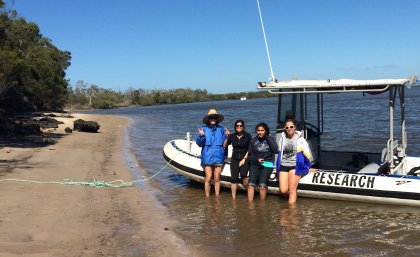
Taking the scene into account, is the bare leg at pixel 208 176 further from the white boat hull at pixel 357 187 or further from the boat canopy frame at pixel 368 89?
the boat canopy frame at pixel 368 89

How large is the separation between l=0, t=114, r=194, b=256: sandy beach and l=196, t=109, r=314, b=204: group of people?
1.48 metres

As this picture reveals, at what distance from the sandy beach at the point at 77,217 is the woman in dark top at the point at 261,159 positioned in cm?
179

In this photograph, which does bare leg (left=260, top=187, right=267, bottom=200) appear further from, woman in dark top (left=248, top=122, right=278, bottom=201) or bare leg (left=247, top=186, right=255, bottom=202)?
bare leg (left=247, top=186, right=255, bottom=202)

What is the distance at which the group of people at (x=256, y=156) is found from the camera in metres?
7.79

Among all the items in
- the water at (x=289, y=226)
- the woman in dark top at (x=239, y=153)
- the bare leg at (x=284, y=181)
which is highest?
the woman in dark top at (x=239, y=153)

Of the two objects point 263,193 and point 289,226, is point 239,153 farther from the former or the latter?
point 289,226

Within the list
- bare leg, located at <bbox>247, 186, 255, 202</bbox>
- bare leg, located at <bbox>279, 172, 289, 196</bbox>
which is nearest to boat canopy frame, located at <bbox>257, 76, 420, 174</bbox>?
bare leg, located at <bbox>279, 172, 289, 196</bbox>

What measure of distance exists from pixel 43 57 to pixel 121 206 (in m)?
40.7

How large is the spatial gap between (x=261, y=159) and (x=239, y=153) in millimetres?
490

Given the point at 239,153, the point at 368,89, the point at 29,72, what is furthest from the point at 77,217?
the point at 29,72

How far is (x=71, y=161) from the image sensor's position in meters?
12.7

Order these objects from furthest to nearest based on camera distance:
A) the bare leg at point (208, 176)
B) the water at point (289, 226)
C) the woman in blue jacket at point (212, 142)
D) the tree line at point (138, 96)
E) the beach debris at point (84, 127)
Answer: the tree line at point (138, 96), the beach debris at point (84, 127), the bare leg at point (208, 176), the woman in blue jacket at point (212, 142), the water at point (289, 226)

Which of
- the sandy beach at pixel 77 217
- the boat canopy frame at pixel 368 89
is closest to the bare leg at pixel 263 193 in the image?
the boat canopy frame at pixel 368 89

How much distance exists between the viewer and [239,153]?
27.1 feet
